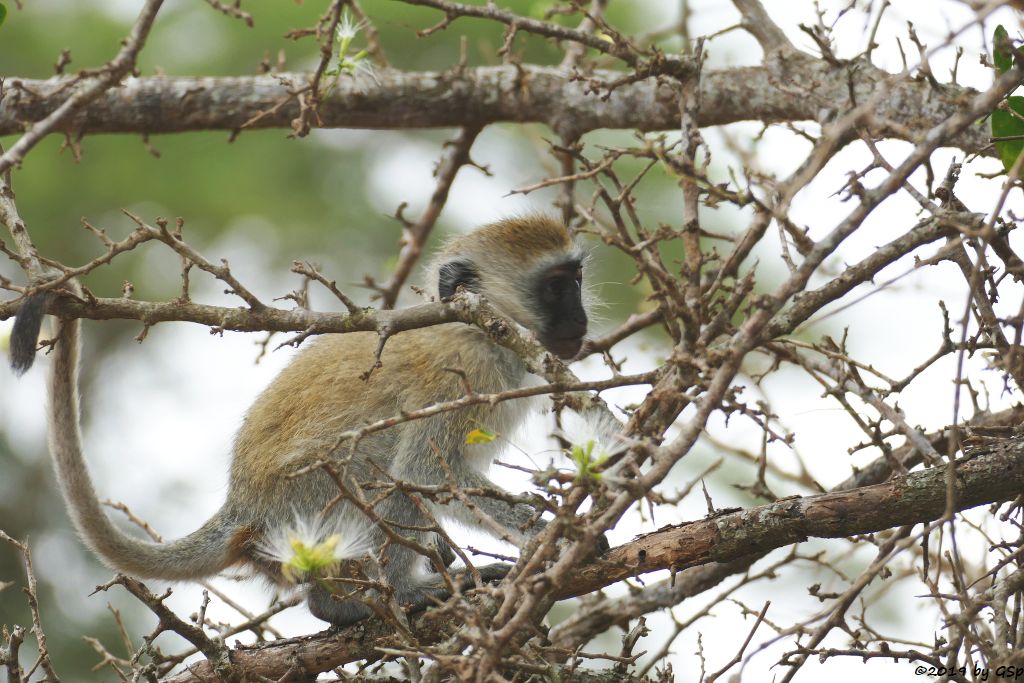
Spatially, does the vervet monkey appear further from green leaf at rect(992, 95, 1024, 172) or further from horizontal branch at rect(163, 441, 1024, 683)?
green leaf at rect(992, 95, 1024, 172)

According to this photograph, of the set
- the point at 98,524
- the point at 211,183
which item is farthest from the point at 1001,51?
the point at 211,183

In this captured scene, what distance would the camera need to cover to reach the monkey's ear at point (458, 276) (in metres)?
5.89

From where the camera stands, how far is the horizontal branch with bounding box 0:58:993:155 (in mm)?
5398

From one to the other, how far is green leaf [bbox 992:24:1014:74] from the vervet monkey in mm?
2348

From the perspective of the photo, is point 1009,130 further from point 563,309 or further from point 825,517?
point 563,309

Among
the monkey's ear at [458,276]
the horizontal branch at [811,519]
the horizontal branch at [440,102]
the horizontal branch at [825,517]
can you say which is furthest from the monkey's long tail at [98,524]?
the horizontal branch at [825,517]

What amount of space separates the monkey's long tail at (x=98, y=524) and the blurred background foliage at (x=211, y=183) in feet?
18.9

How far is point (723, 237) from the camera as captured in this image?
3199mm

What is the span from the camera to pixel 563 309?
5758mm

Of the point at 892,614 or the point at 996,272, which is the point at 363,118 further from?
the point at 892,614

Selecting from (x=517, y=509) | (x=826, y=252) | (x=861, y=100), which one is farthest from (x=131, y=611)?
(x=826, y=252)

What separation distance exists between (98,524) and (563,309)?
246 cm

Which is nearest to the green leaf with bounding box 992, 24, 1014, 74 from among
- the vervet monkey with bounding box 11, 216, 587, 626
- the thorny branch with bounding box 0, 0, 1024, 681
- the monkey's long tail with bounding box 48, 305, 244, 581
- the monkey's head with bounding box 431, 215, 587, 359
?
the thorny branch with bounding box 0, 0, 1024, 681

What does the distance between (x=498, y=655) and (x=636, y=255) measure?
110 centimetres
